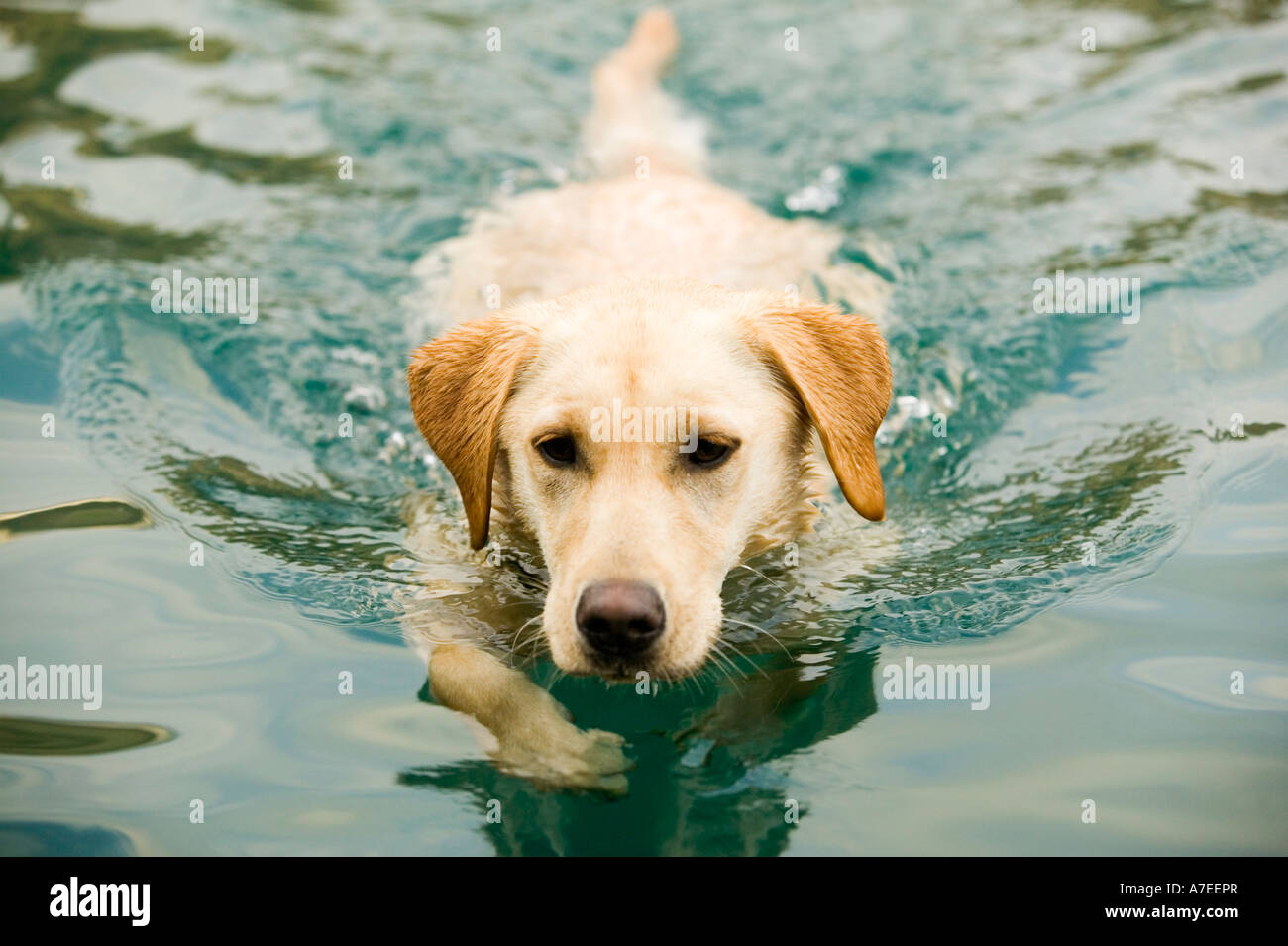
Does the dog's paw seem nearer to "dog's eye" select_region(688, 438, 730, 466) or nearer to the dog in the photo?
the dog

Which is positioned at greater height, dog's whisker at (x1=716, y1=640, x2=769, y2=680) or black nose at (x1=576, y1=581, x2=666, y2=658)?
black nose at (x1=576, y1=581, x2=666, y2=658)

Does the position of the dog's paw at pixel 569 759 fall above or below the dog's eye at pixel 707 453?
below

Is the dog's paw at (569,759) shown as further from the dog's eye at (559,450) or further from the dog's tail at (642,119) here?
the dog's tail at (642,119)

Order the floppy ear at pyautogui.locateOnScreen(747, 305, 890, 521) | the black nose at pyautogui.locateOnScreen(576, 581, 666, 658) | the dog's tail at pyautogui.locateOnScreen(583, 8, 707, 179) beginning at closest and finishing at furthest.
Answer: the black nose at pyautogui.locateOnScreen(576, 581, 666, 658) → the floppy ear at pyautogui.locateOnScreen(747, 305, 890, 521) → the dog's tail at pyautogui.locateOnScreen(583, 8, 707, 179)

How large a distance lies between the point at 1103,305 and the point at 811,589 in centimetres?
277

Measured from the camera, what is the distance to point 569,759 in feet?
10.9

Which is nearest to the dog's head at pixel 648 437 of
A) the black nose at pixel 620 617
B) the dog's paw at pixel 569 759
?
the black nose at pixel 620 617

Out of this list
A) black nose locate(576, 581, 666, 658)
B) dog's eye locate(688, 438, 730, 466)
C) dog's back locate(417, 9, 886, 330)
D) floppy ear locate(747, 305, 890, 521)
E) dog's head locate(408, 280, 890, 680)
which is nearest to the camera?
black nose locate(576, 581, 666, 658)

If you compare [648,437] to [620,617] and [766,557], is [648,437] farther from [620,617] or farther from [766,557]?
[766,557]

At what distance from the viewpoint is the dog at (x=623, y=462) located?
329 cm

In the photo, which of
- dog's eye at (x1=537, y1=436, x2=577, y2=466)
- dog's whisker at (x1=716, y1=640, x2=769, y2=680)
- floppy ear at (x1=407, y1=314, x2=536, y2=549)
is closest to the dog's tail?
floppy ear at (x1=407, y1=314, x2=536, y2=549)

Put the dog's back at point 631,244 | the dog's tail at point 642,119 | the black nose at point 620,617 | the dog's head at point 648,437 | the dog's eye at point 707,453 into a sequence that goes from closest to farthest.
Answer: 1. the black nose at point 620,617
2. the dog's head at point 648,437
3. the dog's eye at point 707,453
4. the dog's back at point 631,244
5. the dog's tail at point 642,119

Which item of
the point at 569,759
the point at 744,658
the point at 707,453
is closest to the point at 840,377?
the point at 707,453

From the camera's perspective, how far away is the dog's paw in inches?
129
